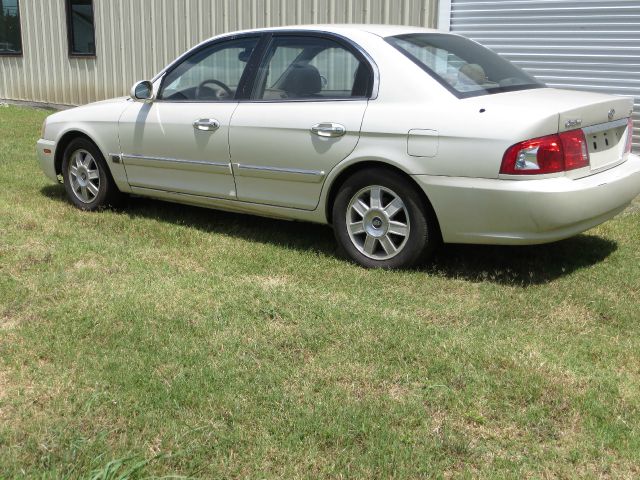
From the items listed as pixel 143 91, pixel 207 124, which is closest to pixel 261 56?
pixel 207 124

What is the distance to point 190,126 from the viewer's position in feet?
19.1

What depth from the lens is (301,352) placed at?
12.5 feet

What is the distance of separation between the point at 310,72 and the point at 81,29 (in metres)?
10.8

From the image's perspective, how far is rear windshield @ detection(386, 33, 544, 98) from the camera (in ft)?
16.2

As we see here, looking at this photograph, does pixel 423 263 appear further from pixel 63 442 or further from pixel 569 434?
pixel 63 442

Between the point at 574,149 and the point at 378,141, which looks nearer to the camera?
the point at 574,149

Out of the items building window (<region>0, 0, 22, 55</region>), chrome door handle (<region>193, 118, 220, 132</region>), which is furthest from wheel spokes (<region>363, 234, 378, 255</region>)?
building window (<region>0, 0, 22, 55</region>)

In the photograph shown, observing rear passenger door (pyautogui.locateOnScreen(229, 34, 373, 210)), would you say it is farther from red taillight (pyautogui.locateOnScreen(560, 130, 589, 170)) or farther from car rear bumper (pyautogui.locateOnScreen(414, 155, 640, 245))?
red taillight (pyautogui.locateOnScreen(560, 130, 589, 170))

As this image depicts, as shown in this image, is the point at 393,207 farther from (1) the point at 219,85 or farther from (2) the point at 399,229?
(1) the point at 219,85

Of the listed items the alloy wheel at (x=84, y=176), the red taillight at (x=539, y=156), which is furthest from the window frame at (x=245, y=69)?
the red taillight at (x=539, y=156)

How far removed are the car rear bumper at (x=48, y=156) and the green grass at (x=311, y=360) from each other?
1.40m

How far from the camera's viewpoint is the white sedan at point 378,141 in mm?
4496

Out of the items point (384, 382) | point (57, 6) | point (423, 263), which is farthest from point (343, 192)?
point (57, 6)

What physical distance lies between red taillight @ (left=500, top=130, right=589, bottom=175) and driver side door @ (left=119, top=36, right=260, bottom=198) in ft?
6.91
